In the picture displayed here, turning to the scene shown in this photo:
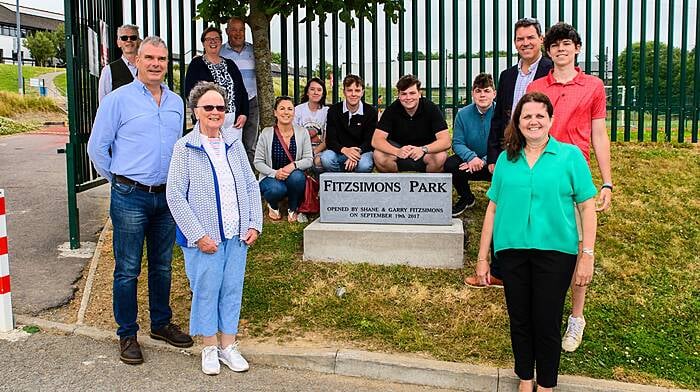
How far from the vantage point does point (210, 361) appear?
4508 millimetres

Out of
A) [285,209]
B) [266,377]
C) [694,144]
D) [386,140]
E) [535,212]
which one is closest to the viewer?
[535,212]

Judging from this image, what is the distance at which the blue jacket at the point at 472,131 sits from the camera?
6.92m

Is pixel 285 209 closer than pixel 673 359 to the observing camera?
No

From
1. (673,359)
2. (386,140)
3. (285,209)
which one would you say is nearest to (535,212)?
(673,359)

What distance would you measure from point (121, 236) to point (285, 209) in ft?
9.78

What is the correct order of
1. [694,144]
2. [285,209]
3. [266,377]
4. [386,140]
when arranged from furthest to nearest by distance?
[694,144], [285,209], [386,140], [266,377]

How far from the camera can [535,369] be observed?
428 centimetres

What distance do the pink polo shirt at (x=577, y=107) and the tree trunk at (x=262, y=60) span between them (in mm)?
4049

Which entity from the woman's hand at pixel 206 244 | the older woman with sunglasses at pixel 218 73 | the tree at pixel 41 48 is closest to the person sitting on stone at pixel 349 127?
the older woman with sunglasses at pixel 218 73

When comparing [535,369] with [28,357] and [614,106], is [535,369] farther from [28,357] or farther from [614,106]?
[614,106]

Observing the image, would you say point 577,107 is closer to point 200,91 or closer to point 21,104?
point 200,91

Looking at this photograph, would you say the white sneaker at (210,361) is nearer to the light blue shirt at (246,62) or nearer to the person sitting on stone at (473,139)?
the person sitting on stone at (473,139)

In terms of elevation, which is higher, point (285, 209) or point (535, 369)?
point (285, 209)

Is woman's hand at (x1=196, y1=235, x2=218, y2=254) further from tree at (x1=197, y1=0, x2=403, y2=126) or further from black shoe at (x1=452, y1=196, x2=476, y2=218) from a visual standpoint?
tree at (x1=197, y1=0, x2=403, y2=126)
